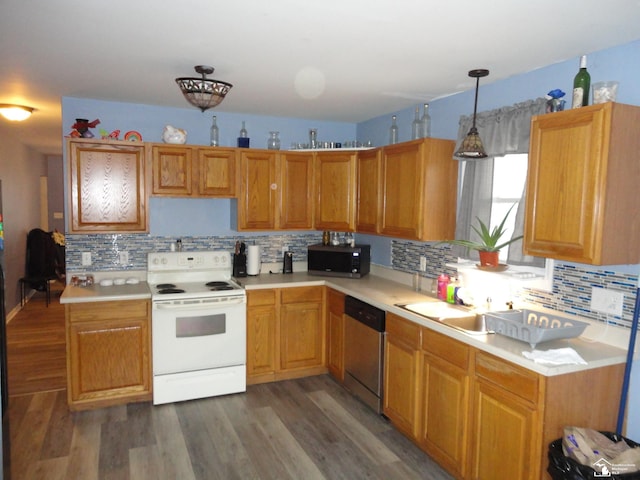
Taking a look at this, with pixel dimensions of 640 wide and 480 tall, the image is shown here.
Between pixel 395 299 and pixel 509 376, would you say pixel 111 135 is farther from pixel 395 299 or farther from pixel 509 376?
pixel 509 376

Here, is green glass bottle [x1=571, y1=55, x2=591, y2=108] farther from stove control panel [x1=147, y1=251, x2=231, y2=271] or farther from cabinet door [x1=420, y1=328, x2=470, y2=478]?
stove control panel [x1=147, y1=251, x2=231, y2=271]

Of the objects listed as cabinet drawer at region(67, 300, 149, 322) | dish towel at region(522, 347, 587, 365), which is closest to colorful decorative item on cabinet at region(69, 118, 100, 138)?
cabinet drawer at region(67, 300, 149, 322)

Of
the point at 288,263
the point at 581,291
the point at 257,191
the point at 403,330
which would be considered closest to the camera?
the point at 581,291

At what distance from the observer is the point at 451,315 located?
297 cm

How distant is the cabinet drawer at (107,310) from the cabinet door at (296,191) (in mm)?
1421

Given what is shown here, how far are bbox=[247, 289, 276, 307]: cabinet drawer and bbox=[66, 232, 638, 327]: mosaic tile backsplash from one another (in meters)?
0.66

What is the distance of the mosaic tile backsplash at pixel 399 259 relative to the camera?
8.05 ft

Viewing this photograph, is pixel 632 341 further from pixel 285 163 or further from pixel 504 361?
pixel 285 163

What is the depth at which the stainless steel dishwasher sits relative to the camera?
3367 millimetres

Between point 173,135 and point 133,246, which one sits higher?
point 173,135

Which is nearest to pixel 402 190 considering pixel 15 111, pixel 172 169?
pixel 172 169

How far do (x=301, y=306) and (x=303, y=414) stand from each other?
0.97 metres

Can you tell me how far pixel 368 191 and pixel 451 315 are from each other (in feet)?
4.84

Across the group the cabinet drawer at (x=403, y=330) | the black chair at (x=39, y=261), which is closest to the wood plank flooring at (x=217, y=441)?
the cabinet drawer at (x=403, y=330)
